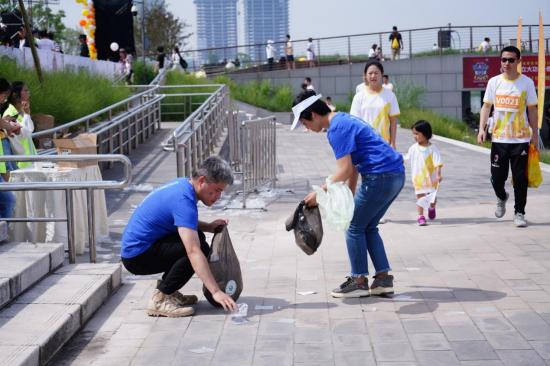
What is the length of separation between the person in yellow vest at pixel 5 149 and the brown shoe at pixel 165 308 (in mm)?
2231

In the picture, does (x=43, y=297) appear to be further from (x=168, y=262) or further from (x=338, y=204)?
(x=338, y=204)

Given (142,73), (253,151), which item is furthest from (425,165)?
(142,73)

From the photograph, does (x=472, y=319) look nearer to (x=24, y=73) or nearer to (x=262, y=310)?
(x=262, y=310)

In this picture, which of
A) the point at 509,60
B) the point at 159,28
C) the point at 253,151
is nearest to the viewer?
the point at 509,60

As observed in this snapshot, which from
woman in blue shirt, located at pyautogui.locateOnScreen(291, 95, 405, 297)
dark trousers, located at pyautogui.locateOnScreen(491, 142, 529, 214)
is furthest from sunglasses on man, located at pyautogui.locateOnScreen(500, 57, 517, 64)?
woman in blue shirt, located at pyautogui.locateOnScreen(291, 95, 405, 297)

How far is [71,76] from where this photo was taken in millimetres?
18047

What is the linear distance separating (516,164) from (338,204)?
3.70m

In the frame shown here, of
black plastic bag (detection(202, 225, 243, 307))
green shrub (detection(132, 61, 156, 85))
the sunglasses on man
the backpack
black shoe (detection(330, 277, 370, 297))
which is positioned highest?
the backpack

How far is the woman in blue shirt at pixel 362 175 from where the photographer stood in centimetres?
581

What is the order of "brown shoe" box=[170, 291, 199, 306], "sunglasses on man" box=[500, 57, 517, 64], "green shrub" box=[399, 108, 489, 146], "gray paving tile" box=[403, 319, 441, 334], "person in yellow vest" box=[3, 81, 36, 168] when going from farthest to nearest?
"green shrub" box=[399, 108, 489, 146]
"sunglasses on man" box=[500, 57, 517, 64]
"person in yellow vest" box=[3, 81, 36, 168]
"brown shoe" box=[170, 291, 199, 306]
"gray paving tile" box=[403, 319, 441, 334]

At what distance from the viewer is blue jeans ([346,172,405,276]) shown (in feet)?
19.6

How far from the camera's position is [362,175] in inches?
237

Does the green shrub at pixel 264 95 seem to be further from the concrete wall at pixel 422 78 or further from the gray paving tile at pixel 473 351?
the gray paving tile at pixel 473 351

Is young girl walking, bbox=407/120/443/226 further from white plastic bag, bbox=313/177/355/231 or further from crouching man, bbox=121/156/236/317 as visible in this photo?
crouching man, bbox=121/156/236/317
